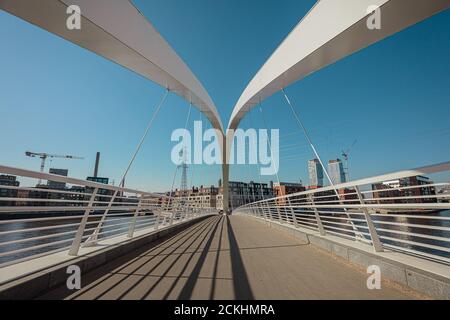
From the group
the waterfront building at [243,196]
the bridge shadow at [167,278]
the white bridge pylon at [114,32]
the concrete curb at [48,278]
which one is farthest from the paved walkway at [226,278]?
the waterfront building at [243,196]

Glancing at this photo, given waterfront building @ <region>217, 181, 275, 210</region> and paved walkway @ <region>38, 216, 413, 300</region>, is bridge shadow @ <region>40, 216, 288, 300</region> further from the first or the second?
waterfront building @ <region>217, 181, 275, 210</region>

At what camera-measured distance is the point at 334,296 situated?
2.14 m

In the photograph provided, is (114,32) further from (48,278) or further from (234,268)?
(234,268)

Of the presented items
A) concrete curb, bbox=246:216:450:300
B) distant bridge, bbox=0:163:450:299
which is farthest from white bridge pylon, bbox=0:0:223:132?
concrete curb, bbox=246:216:450:300

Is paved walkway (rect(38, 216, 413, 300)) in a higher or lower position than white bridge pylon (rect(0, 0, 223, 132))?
lower

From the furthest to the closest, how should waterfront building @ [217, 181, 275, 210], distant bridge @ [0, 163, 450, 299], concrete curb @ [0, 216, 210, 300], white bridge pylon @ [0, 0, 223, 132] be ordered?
waterfront building @ [217, 181, 275, 210]
white bridge pylon @ [0, 0, 223, 132]
distant bridge @ [0, 163, 450, 299]
concrete curb @ [0, 216, 210, 300]

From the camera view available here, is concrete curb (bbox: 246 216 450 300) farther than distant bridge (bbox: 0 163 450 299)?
No

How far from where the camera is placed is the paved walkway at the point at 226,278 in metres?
2.19

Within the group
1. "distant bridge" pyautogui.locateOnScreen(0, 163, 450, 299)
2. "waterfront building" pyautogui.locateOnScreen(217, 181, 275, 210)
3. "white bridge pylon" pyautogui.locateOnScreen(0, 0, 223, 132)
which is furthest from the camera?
"waterfront building" pyautogui.locateOnScreen(217, 181, 275, 210)

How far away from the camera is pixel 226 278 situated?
2658mm

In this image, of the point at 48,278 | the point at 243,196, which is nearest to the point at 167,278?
the point at 48,278

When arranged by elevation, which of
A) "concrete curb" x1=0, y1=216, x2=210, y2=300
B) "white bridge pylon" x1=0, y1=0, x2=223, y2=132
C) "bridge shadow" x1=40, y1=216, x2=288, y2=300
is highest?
"white bridge pylon" x1=0, y1=0, x2=223, y2=132

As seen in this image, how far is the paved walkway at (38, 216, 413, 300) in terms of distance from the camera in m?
2.19

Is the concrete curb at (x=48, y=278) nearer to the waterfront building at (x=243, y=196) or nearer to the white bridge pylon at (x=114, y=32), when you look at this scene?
the white bridge pylon at (x=114, y=32)
